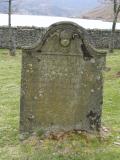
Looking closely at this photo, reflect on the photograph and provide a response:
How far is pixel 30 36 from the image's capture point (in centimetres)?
3488

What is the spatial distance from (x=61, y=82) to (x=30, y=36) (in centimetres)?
2575

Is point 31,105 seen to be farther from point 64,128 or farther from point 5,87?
point 5,87

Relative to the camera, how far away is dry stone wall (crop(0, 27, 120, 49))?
34.3m

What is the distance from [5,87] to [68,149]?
28.3 feet

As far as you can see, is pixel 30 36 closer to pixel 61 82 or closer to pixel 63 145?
pixel 61 82

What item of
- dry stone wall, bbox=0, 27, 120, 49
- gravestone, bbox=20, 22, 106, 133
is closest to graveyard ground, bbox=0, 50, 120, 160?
gravestone, bbox=20, 22, 106, 133

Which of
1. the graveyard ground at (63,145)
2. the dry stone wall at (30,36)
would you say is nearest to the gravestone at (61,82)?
the graveyard ground at (63,145)

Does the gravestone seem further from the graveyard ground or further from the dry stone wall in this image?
the dry stone wall

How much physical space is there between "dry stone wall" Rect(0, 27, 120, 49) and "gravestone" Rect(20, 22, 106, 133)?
2465 centimetres

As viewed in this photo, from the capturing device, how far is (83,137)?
31.0 feet

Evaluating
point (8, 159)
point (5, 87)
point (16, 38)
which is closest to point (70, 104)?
point (8, 159)

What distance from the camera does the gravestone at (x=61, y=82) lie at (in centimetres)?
918

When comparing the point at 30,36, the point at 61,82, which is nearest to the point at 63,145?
the point at 61,82

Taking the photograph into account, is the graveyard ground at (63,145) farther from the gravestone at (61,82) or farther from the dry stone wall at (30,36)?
the dry stone wall at (30,36)
